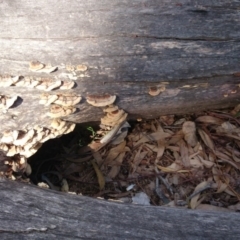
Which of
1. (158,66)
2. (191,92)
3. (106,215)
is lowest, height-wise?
(106,215)

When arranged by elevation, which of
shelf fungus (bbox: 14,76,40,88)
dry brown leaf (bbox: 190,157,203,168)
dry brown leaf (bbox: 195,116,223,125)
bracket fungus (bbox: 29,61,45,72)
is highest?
bracket fungus (bbox: 29,61,45,72)

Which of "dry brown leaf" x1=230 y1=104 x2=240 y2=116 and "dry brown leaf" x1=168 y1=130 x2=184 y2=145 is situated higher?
"dry brown leaf" x1=230 y1=104 x2=240 y2=116

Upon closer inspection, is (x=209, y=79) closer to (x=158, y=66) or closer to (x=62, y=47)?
(x=158, y=66)

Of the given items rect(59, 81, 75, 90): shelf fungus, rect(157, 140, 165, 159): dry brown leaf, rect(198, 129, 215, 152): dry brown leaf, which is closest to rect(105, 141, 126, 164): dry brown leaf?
rect(157, 140, 165, 159): dry brown leaf

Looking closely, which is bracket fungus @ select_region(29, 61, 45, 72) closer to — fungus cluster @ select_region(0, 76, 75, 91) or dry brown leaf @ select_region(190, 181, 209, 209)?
fungus cluster @ select_region(0, 76, 75, 91)

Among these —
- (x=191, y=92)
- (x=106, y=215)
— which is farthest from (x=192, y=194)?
(x=106, y=215)

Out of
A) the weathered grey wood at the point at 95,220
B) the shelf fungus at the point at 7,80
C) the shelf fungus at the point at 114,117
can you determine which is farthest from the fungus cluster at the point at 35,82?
the weathered grey wood at the point at 95,220

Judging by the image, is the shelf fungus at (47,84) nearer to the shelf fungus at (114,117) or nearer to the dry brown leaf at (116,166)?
the shelf fungus at (114,117)

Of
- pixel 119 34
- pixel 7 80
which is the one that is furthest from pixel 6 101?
pixel 119 34
